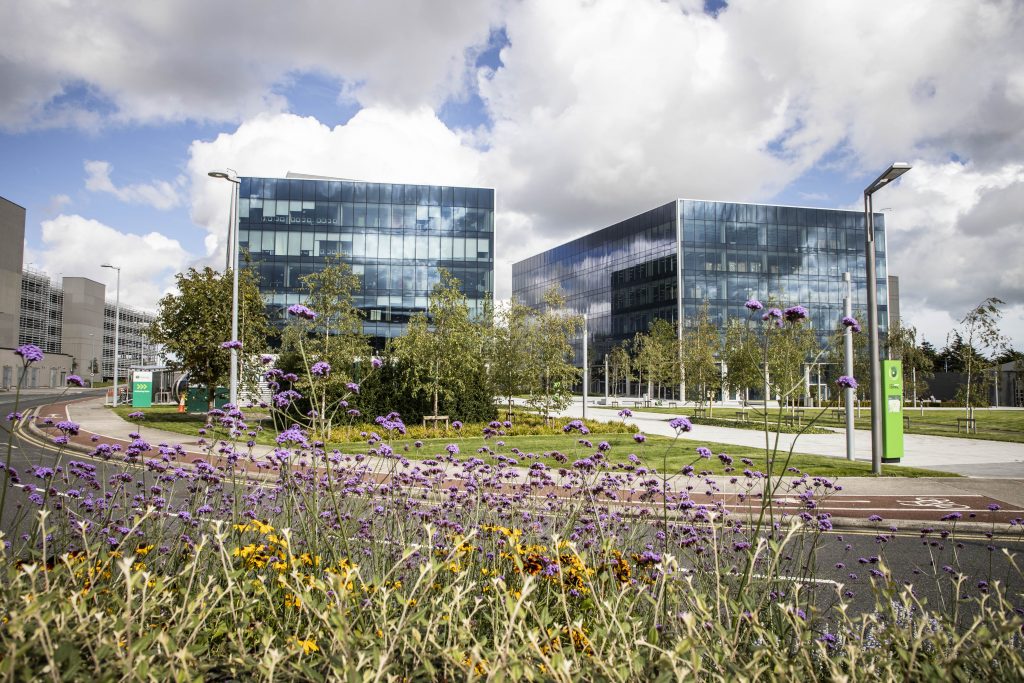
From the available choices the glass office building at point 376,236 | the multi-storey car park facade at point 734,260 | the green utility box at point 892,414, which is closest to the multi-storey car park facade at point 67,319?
the glass office building at point 376,236

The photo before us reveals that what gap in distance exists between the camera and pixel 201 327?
27.1m

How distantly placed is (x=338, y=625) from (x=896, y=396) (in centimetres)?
1860

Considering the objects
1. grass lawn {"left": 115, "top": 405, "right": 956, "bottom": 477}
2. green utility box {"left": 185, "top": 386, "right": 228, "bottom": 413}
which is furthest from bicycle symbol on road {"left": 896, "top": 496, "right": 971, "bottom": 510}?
green utility box {"left": 185, "top": 386, "right": 228, "bottom": 413}

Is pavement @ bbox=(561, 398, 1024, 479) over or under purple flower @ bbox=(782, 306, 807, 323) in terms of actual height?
under

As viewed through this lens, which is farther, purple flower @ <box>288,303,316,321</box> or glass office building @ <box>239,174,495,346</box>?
glass office building @ <box>239,174,495,346</box>

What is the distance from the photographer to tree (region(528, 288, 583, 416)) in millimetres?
27516

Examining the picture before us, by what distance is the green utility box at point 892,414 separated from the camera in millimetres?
16781

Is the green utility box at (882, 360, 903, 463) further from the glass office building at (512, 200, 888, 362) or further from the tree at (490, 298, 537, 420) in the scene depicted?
the glass office building at (512, 200, 888, 362)

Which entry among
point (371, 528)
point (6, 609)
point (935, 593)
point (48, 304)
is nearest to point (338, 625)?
point (6, 609)

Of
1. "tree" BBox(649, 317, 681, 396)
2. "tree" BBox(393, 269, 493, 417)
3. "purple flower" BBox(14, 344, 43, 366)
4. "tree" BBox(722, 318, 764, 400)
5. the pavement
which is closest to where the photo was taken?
"purple flower" BBox(14, 344, 43, 366)

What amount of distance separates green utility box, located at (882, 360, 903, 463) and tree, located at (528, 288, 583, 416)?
41.3ft

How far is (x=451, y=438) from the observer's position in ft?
69.3

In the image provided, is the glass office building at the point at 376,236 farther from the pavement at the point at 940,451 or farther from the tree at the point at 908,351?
the pavement at the point at 940,451

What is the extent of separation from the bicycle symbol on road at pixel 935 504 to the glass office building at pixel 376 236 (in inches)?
1824
